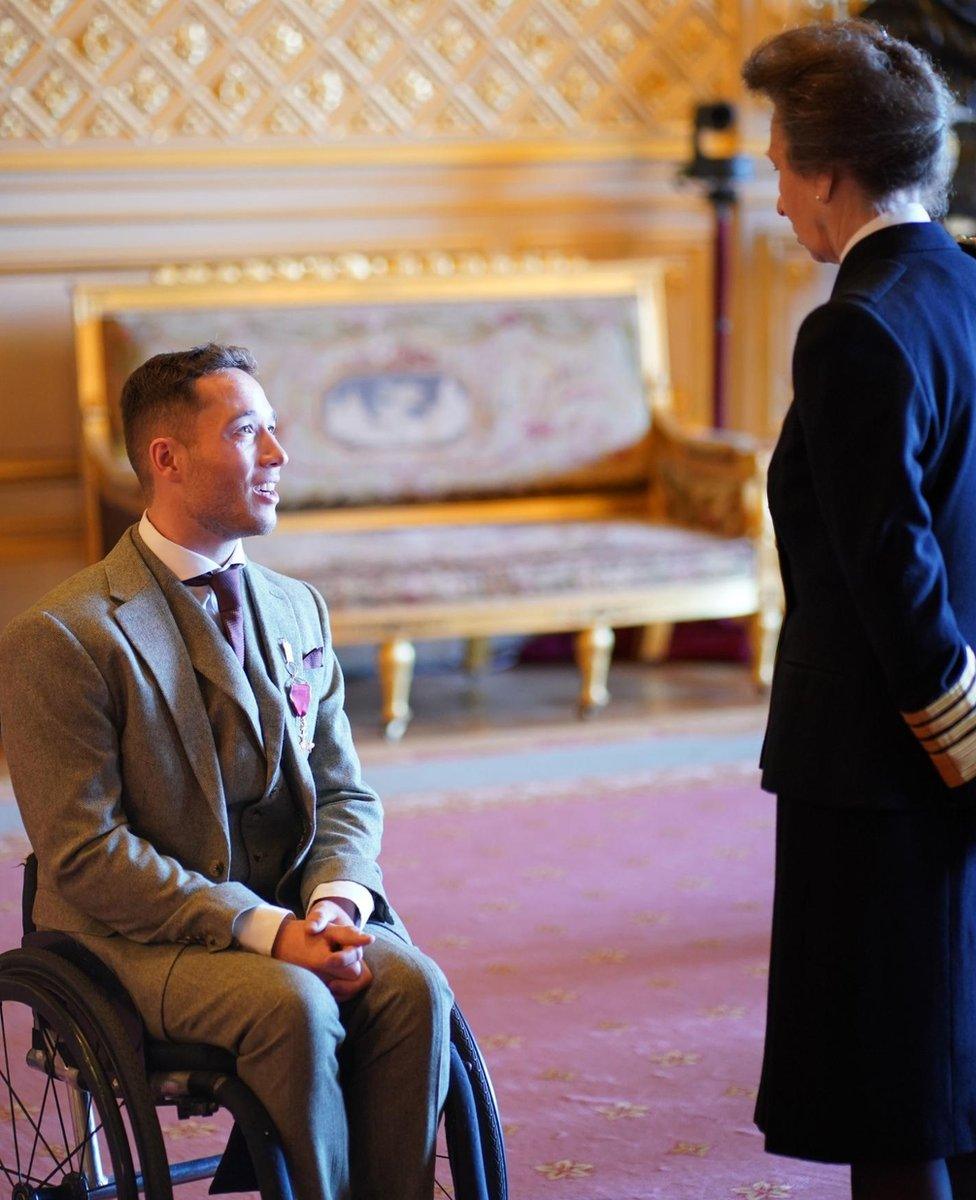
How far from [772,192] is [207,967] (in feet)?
16.0

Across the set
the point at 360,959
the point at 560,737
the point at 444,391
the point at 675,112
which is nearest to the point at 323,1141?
the point at 360,959

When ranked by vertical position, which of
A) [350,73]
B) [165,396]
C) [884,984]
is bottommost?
[884,984]

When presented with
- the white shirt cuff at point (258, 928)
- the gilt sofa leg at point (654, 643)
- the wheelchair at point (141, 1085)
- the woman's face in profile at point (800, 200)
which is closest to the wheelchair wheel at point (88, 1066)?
the wheelchair at point (141, 1085)

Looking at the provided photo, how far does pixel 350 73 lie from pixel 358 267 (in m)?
0.68

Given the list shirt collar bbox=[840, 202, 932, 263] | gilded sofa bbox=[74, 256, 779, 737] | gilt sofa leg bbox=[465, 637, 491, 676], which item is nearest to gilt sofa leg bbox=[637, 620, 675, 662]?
gilded sofa bbox=[74, 256, 779, 737]

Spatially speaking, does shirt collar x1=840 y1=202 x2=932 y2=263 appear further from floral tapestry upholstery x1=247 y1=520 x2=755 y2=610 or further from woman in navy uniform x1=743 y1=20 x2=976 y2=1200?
floral tapestry upholstery x1=247 y1=520 x2=755 y2=610

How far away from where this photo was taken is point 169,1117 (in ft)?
8.71

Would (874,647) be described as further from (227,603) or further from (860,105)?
(227,603)

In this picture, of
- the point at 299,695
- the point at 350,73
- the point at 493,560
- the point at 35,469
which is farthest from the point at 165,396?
the point at 350,73

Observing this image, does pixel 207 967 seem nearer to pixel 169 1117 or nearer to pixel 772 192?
pixel 169 1117

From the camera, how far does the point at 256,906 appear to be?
6.14 ft

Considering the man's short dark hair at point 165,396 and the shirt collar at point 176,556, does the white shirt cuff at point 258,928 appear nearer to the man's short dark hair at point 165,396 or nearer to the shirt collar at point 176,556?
the shirt collar at point 176,556

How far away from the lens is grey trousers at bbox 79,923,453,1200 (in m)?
1.74

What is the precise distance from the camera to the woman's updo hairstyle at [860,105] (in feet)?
5.70
